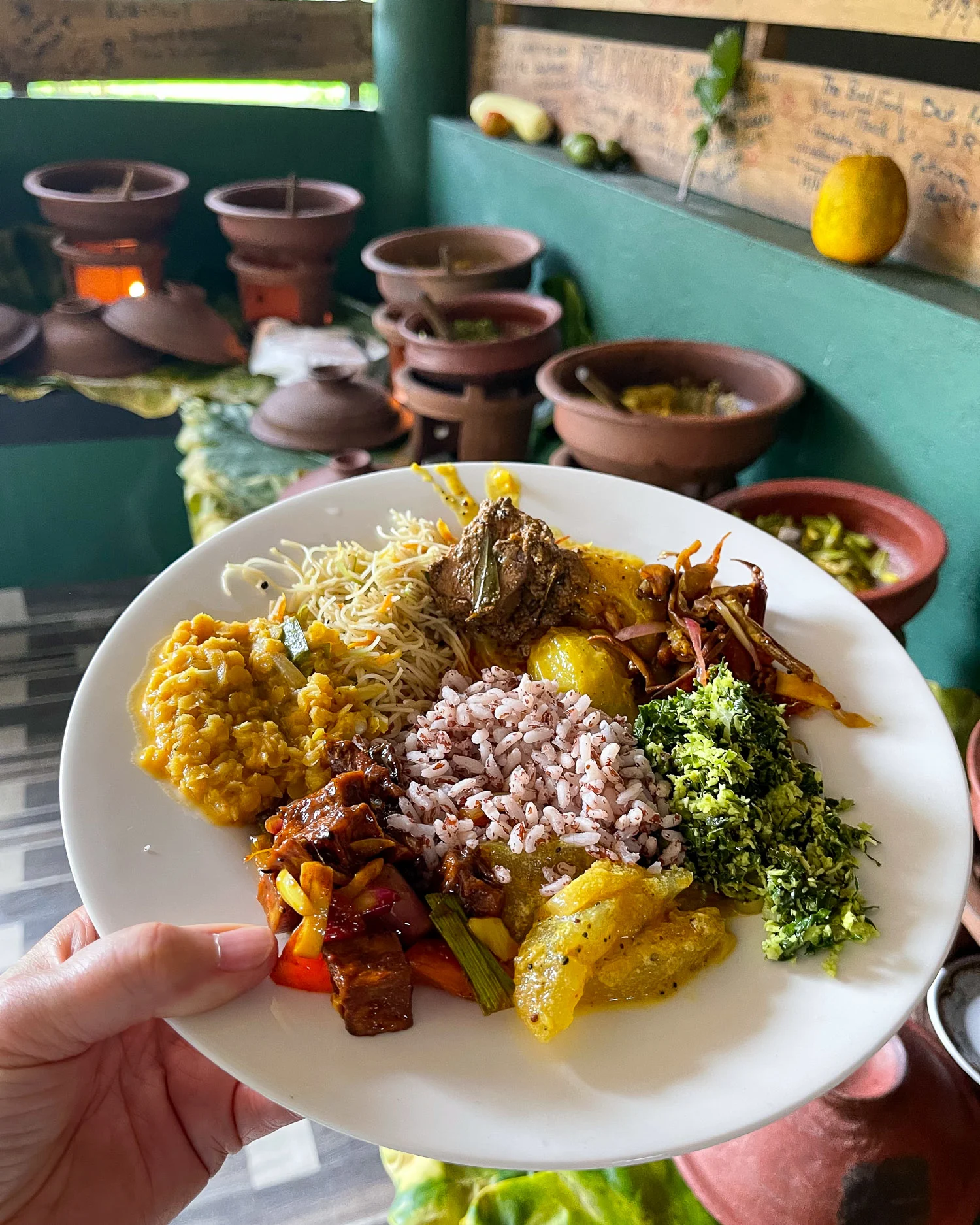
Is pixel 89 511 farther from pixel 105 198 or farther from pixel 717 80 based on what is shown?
pixel 717 80

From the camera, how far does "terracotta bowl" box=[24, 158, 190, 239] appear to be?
14.1ft

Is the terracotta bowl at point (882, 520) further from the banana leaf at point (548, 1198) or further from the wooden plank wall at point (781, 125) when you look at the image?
the banana leaf at point (548, 1198)

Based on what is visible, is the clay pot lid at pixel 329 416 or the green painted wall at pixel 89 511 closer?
the clay pot lid at pixel 329 416

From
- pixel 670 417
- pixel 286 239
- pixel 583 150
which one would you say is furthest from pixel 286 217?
pixel 670 417

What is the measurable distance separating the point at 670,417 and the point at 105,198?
10.6 ft

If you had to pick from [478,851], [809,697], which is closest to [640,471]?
[809,697]

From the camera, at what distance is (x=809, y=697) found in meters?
1.90

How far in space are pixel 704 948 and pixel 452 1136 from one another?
51 centimetres

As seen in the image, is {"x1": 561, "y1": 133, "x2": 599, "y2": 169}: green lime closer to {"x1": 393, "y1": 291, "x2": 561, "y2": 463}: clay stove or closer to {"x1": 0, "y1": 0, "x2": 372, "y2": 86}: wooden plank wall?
{"x1": 393, "y1": 291, "x2": 561, "y2": 463}: clay stove

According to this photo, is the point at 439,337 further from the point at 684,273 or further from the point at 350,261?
the point at 350,261

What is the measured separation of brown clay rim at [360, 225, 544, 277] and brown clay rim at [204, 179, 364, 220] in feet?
1.49

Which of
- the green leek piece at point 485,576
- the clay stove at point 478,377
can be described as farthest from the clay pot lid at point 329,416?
the green leek piece at point 485,576

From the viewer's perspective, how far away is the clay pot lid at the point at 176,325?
421 cm

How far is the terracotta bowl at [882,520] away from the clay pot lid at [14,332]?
10.8 ft
